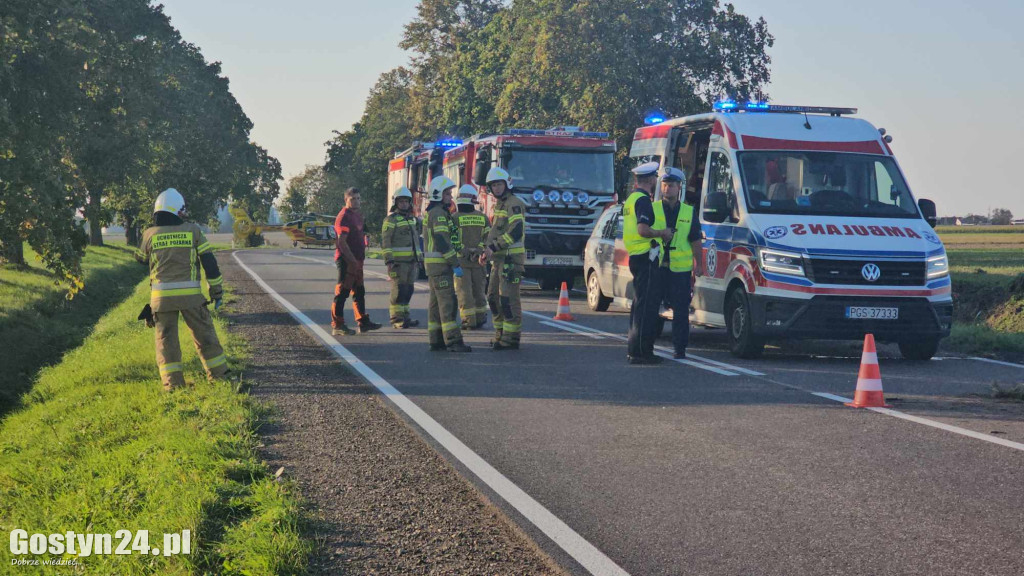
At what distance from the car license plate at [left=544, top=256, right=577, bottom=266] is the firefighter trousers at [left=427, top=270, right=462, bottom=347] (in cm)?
917

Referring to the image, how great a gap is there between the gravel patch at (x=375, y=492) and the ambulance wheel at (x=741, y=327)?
13.7 ft

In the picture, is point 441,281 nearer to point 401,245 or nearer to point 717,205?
point 401,245

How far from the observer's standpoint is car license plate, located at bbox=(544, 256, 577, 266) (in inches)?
862

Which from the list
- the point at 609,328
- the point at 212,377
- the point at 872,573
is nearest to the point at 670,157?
the point at 609,328

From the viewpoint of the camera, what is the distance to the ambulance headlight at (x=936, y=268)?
38.0 feet

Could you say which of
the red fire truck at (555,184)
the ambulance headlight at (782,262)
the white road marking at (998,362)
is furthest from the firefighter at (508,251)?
the red fire truck at (555,184)

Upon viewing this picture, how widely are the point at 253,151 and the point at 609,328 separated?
5240 centimetres

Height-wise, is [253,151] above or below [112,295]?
above

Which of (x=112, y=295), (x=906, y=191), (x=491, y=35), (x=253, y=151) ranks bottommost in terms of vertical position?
(x=112, y=295)

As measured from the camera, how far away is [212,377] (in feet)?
33.1

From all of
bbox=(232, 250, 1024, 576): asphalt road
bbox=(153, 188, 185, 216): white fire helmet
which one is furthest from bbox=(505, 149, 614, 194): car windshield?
bbox=(153, 188, 185, 216): white fire helmet

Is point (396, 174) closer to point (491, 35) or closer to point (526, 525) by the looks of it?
point (491, 35)

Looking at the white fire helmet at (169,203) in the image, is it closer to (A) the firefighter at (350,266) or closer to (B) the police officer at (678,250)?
(A) the firefighter at (350,266)

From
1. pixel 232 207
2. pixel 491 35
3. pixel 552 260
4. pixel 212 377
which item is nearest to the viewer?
pixel 212 377
